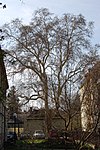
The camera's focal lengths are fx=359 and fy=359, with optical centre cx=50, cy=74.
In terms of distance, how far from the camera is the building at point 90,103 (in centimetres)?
1555

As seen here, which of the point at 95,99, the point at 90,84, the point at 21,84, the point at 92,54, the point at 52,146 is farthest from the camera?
the point at 21,84

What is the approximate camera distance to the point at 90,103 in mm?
16578

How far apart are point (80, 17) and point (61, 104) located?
3071cm

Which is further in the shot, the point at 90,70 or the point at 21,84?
the point at 21,84

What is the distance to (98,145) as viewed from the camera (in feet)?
71.6

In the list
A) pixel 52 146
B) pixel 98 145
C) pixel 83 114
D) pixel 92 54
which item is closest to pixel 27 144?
pixel 52 146

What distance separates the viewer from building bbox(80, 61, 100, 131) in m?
15.5

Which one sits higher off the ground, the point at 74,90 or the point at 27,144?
the point at 74,90

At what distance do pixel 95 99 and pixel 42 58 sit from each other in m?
32.6

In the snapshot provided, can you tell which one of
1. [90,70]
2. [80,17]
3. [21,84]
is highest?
[80,17]

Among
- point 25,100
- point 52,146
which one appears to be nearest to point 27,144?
point 52,146

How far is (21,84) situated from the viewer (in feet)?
154

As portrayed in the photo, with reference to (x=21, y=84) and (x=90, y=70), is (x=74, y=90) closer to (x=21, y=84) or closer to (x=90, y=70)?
(x=90, y=70)

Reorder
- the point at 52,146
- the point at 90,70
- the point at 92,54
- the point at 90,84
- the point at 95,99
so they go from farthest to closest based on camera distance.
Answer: the point at 92,54 → the point at 52,146 → the point at 90,70 → the point at 90,84 → the point at 95,99
